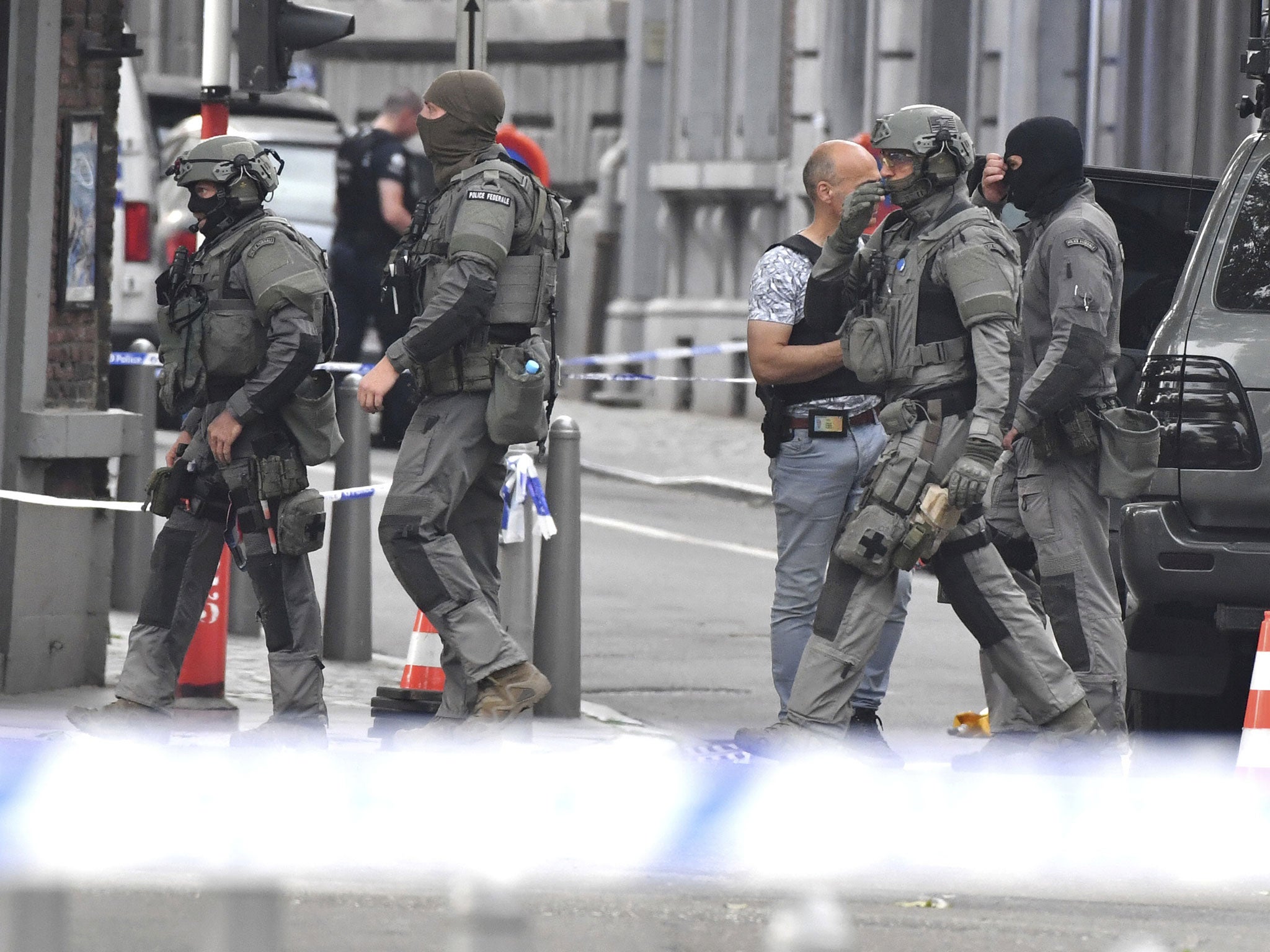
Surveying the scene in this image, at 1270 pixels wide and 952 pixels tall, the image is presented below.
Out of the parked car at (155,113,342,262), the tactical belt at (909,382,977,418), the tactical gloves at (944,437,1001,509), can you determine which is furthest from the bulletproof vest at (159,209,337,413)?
the parked car at (155,113,342,262)

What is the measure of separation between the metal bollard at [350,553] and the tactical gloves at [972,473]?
329cm

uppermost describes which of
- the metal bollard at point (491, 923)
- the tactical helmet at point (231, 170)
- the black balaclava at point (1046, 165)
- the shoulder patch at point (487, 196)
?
the black balaclava at point (1046, 165)

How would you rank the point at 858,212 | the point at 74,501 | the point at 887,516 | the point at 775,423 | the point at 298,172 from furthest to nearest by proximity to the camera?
the point at 298,172
the point at 74,501
the point at 775,423
the point at 858,212
the point at 887,516

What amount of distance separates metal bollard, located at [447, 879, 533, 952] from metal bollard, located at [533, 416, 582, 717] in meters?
5.52

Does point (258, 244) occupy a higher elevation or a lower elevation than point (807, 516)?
higher

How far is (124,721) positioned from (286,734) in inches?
18.4

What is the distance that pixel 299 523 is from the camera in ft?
24.2

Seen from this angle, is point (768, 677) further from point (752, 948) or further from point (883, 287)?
point (752, 948)

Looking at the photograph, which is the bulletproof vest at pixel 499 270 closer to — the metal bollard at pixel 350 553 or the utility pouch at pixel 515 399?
the utility pouch at pixel 515 399

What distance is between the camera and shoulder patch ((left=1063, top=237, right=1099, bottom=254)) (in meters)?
7.49

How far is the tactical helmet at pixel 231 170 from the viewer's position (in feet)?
24.3

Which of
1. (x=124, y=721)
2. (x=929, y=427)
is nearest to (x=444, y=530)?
(x=124, y=721)

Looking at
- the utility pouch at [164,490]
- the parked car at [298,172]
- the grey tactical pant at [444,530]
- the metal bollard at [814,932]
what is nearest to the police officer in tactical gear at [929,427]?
→ the grey tactical pant at [444,530]

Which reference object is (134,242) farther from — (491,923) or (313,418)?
(491,923)
